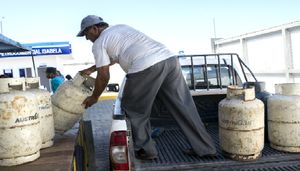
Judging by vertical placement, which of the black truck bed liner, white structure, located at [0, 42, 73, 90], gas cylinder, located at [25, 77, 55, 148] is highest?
white structure, located at [0, 42, 73, 90]

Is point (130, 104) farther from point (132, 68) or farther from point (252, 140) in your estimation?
point (252, 140)

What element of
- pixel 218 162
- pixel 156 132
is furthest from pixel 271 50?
pixel 218 162

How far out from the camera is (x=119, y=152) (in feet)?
7.93

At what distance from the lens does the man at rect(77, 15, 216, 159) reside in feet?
9.87

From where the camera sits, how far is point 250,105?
115 inches

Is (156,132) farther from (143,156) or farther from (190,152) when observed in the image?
(143,156)

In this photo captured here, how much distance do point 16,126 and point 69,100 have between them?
2.75 feet

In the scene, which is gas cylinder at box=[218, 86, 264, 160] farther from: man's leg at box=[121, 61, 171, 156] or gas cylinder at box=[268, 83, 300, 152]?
man's leg at box=[121, 61, 171, 156]

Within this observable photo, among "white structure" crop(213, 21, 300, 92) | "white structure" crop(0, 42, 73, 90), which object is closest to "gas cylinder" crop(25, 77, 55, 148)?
"white structure" crop(213, 21, 300, 92)

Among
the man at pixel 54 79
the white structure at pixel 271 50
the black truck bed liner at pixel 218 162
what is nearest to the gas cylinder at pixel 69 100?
the black truck bed liner at pixel 218 162

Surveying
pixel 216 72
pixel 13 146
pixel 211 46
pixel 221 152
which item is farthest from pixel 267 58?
pixel 13 146

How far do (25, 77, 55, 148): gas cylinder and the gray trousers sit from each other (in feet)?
2.11

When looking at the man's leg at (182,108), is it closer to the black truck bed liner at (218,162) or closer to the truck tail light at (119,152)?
the black truck bed liner at (218,162)

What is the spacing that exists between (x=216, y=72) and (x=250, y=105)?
7.61ft
